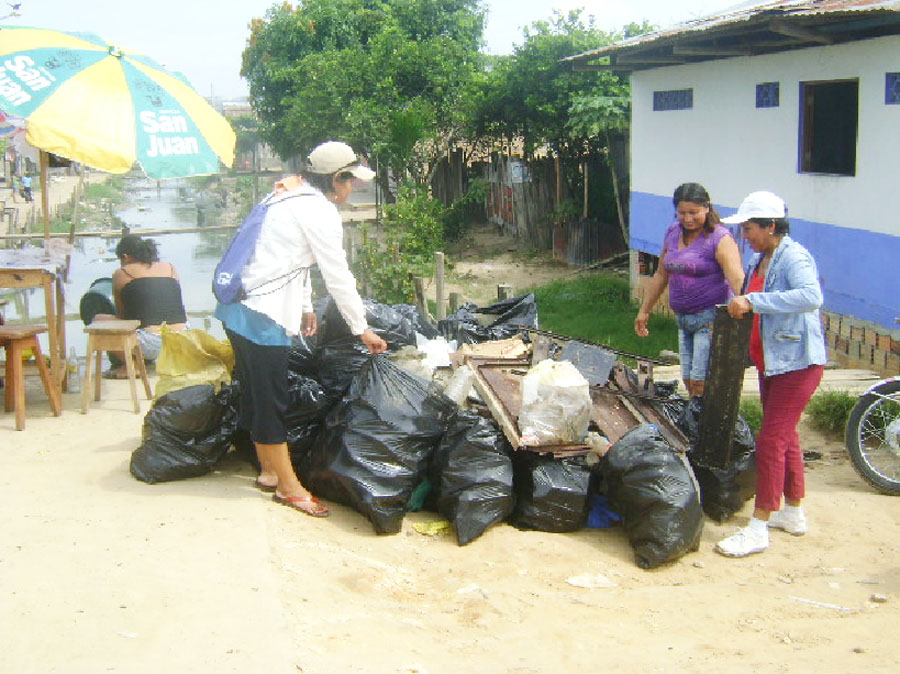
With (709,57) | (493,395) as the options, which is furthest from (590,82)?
(493,395)

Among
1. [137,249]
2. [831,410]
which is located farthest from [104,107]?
[831,410]

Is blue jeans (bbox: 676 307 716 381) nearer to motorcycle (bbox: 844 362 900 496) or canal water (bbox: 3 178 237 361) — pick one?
motorcycle (bbox: 844 362 900 496)

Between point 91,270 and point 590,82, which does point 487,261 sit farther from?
point 91,270

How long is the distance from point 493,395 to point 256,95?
26100 millimetres

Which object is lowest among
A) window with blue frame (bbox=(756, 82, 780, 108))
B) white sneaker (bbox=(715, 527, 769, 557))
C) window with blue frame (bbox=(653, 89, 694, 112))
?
white sneaker (bbox=(715, 527, 769, 557))

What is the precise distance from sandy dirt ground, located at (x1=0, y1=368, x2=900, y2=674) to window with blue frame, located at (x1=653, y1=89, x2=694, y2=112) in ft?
22.9

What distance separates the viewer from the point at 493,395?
4.94 metres

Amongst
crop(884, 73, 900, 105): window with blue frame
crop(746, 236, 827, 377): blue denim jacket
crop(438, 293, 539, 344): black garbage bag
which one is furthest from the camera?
crop(884, 73, 900, 105): window with blue frame

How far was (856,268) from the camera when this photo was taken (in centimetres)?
792

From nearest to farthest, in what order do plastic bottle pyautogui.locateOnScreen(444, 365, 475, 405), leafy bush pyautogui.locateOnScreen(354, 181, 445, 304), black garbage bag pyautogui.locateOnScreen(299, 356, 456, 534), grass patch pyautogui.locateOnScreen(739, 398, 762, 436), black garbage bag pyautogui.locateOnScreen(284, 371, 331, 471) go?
1. black garbage bag pyautogui.locateOnScreen(299, 356, 456, 534)
2. black garbage bag pyautogui.locateOnScreen(284, 371, 331, 471)
3. plastic bottle pyautogui.locateOnScreen(444, 365, 475, 405)
4. grass patch pyautogui.locateOnScreen(739, 398, 762, 436)
5. leafy bush pyautogui.locateOnScreen(354, 181, 445, 304)

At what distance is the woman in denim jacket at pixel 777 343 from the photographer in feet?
13.8

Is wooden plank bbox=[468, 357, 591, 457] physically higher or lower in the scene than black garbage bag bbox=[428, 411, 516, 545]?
higher

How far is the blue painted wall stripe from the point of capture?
24.6ft

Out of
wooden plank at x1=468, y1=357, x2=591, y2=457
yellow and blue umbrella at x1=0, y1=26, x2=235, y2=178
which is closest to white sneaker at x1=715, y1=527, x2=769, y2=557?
wooden plank at x1=468, y1=357, x2=591, y2=457
